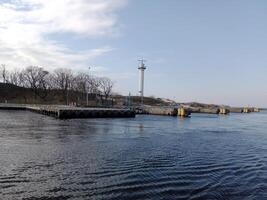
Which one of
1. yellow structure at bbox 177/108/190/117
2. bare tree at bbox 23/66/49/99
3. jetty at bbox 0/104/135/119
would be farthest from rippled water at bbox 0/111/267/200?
bare tree at bbox 23/66/49/99

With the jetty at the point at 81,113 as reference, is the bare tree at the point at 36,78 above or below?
above

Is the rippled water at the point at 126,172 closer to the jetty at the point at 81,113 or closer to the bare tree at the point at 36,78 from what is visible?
the jetty at the point at 81,113

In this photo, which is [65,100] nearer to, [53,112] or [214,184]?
[53,112]

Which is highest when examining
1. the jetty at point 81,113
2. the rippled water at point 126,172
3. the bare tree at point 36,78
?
the bare tree at point 36,78

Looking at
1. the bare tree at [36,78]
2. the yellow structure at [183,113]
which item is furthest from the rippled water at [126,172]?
the bare tree at [36,78]

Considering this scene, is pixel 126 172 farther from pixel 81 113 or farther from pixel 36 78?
pixel 36 78

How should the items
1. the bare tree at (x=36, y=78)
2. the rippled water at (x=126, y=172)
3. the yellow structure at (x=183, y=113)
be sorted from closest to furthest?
the rippled water at (x=126, y=172), the yellow structure at (x=183, y=113), the bare tree at (x=36, y=78)

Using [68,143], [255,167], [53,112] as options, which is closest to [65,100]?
[53,112]

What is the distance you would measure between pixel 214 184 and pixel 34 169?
8979 millimetres

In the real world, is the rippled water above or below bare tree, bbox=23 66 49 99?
below

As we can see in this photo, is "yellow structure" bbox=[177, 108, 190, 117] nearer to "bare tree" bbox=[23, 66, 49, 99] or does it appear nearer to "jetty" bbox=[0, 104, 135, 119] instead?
"jetty" bbox=[0, 104, 135, 119]

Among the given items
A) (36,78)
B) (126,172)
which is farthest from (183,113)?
(126,172)

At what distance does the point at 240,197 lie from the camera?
15227 millimetres

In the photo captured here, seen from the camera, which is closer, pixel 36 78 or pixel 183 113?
pixel 183 113
